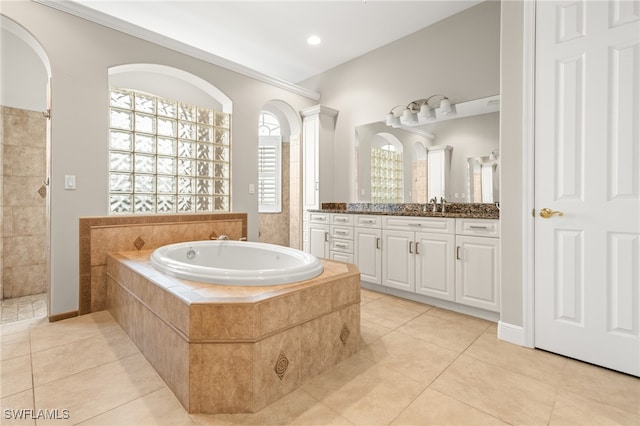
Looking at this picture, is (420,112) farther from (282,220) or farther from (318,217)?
(282,220)

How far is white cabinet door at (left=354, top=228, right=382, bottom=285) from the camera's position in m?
3.11

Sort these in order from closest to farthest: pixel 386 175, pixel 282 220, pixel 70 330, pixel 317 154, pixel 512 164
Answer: pixel 512 164 < pixel 70 330 < pixel 386 175 < pixel 317 154 < pixel 282 220

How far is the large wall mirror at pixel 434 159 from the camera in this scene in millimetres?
2854

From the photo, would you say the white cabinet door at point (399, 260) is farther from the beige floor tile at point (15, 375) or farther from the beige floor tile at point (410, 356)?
the beige floor tile at point (15, 375)

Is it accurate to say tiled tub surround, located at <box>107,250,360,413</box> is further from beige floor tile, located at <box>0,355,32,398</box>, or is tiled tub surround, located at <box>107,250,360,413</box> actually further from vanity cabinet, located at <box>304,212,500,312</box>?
vanity cabinet, located at <box>304,212,500,312</box>

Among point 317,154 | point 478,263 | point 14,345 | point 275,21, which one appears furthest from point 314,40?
point 14,345

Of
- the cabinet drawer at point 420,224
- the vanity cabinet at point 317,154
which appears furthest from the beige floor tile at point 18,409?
the vanity cabinet at point 317,154

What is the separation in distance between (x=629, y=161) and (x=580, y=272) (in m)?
0.66

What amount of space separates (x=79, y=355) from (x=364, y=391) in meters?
1.68

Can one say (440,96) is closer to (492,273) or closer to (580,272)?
(492,273)

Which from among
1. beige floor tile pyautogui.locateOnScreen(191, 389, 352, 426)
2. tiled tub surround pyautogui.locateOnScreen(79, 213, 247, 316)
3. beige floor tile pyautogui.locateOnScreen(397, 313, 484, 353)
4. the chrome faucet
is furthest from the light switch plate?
the chrome faucet

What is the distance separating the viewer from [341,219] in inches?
136

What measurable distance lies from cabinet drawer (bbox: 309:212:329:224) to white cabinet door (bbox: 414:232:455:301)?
1163 mm

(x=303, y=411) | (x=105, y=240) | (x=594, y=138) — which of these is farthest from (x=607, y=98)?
(x=105, y=240)
